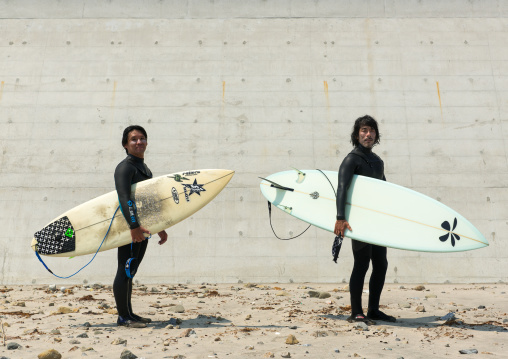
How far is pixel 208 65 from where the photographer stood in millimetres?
6918

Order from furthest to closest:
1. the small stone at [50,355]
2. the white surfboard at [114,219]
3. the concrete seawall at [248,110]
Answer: the concrete seawall at [248,110] → the white surfboard at [114,219] → the small stone at [50,355]

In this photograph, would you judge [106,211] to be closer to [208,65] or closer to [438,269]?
[208,65]

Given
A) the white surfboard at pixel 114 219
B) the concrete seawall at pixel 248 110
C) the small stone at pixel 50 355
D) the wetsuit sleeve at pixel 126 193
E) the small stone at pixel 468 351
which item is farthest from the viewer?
the concrete seawall at pixel 248 110

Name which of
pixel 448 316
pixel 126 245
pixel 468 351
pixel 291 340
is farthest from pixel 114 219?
pixel 448 316

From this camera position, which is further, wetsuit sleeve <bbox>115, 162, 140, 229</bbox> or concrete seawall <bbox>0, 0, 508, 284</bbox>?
concrete seawall <bbox>0, 0, 508, 284</bbox>

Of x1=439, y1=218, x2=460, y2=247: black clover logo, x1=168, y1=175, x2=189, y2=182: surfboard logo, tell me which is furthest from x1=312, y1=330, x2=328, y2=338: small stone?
x1=168, y1=175, x2=189, y2=182: surfboard logo

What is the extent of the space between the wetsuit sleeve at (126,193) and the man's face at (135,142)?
5.3 inches

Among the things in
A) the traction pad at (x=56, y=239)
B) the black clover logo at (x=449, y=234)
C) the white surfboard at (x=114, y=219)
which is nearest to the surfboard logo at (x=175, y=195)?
the white surfboard at (x=114, y=219)

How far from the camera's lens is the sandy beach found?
2363mm

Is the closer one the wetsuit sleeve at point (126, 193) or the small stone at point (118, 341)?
the small stone at point (118, 341)

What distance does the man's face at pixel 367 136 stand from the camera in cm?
323

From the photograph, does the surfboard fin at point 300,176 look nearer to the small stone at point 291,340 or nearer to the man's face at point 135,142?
the man's face at point 135,142

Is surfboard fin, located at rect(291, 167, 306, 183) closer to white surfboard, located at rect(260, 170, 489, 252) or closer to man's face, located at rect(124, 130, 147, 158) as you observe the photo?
white surfboard, located at rect(260, 170, 489, 252)

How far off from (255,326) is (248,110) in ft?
13.7
